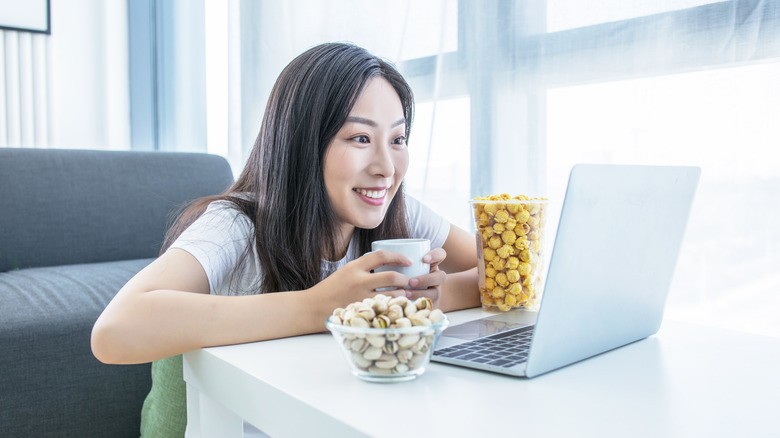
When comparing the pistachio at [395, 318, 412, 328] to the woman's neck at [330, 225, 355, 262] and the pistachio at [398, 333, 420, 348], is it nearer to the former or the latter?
the pistachio at [398, 333, 420, 348]

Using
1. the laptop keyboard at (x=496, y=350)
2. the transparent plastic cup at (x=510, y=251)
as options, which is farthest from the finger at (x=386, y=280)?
the transparent plastic cup at (x=510, y=251)

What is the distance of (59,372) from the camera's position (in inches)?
55.9

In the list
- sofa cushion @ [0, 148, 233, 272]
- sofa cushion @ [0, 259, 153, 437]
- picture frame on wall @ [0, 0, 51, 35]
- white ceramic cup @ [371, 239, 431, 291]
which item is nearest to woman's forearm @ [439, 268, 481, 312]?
white ceramic cup @ [371, 239, 431, 291]

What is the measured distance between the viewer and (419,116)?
1648 millimetres

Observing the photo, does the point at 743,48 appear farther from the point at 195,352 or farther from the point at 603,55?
the point at 195,352

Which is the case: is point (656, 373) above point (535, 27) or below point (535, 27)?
below

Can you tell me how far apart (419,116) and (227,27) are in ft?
3.93

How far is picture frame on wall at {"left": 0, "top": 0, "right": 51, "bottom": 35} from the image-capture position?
268 centimetres

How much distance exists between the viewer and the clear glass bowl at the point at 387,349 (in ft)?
1.81

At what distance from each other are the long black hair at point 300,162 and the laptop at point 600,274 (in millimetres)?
345

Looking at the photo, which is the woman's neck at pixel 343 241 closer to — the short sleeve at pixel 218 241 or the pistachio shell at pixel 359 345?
the short sleeve at pixel 218 241

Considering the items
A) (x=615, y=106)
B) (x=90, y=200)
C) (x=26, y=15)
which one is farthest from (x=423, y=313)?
(x=26, y=15)

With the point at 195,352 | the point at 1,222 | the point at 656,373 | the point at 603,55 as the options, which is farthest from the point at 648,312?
the point at 1,222

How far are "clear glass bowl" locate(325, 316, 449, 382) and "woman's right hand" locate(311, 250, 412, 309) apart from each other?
0.18 m
